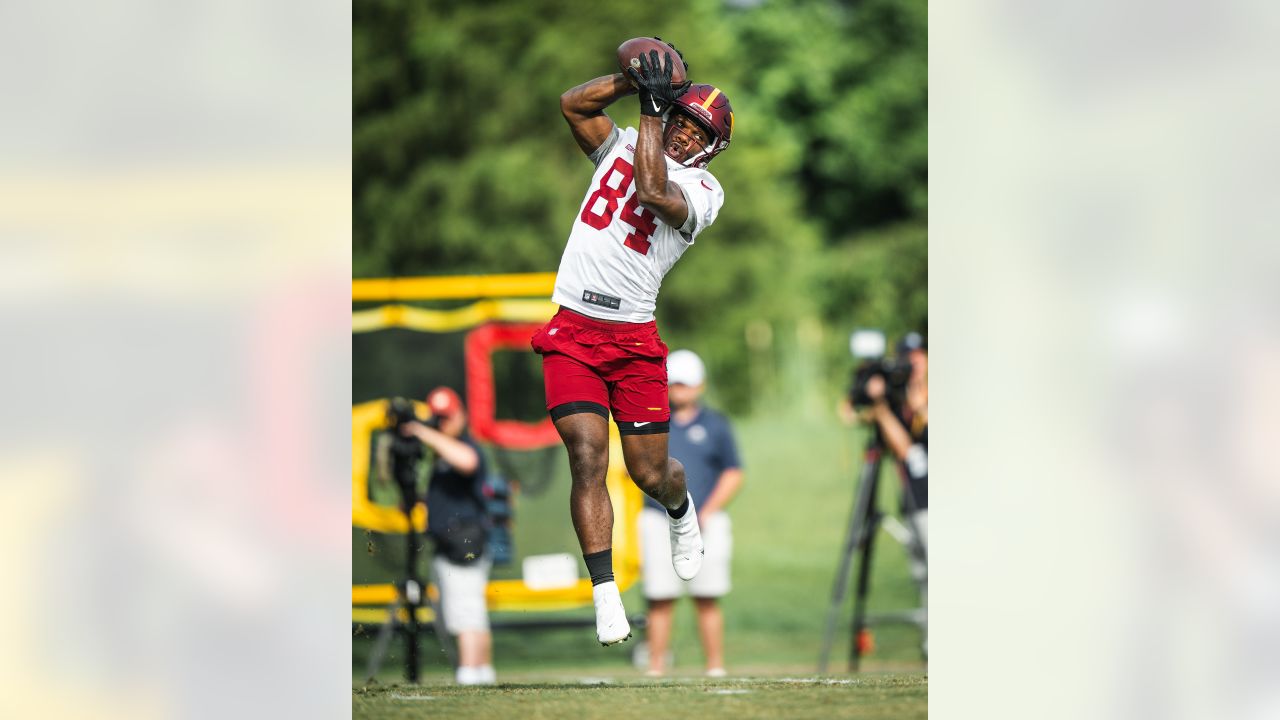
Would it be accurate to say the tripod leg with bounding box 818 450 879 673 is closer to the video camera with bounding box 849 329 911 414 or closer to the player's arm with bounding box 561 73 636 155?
the video camera with bounding box 849 329 911 414

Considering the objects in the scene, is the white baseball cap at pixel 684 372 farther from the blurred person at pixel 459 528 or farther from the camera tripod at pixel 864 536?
the camera tripod at pixel 864 536

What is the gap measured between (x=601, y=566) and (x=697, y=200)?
1.47 m

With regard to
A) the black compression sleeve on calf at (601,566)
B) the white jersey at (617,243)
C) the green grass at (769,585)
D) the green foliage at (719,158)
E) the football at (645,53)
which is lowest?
the green grass at (769,585)

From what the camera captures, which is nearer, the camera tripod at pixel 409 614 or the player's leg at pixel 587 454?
the player's leg at pixel 587 454

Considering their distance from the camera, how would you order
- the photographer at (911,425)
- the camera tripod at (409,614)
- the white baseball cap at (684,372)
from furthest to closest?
1. the photographer at (911,425)
2. the white baseball cap at (684,372)
3. the camera tripod at (409,614)

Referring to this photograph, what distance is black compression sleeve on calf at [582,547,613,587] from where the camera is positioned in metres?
6.25

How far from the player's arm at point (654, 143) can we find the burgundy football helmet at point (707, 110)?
0.22 feet

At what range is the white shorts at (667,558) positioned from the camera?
35.0 feet

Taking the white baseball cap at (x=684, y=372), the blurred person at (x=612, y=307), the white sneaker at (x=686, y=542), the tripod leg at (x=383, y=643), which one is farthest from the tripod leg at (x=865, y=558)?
the blurred person at (x=612, y=307)

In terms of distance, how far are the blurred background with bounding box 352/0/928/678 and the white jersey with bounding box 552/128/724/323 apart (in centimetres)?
524

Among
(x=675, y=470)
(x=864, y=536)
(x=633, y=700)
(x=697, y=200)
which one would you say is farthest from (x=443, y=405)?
(x=697, y=200)
